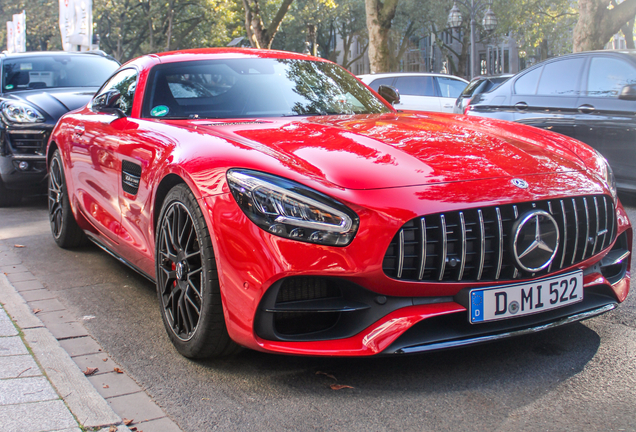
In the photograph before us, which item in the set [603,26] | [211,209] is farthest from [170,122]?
[603,26]

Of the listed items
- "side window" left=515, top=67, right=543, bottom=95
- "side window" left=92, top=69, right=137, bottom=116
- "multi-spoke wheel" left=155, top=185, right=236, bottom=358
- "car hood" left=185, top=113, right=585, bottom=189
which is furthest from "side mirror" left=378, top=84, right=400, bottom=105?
"side window" left=515, top=67, right=543, bottom=95

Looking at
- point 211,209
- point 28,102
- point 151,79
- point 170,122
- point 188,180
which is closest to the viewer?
point 211,209

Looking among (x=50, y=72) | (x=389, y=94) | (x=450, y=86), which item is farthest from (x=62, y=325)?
(x=450, y=86)

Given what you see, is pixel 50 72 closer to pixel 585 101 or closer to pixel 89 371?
pixel 585 101

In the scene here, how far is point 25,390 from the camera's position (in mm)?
2850

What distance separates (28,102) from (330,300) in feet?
21.2

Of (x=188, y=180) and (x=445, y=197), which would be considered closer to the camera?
(x=445, y=197)

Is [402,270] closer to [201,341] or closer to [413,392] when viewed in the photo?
[413,392]

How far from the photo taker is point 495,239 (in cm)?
285

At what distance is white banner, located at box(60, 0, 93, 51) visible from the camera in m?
16.7

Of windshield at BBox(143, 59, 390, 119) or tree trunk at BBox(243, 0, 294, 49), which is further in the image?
tree trunk at BBox(243, 0, 294, 49)

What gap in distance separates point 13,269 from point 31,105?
11.1 ft

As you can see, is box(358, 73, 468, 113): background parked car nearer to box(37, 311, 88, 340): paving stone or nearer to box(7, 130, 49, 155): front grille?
box(7, 130, 49, 155): front grille

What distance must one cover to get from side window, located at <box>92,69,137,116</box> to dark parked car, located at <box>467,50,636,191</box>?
4.66 meters
